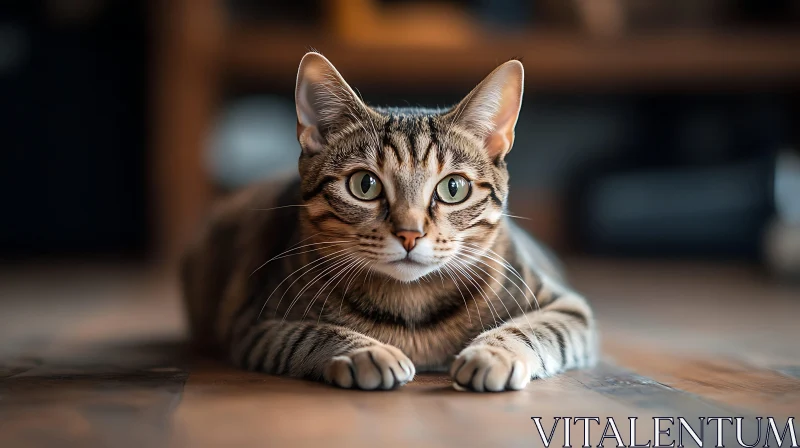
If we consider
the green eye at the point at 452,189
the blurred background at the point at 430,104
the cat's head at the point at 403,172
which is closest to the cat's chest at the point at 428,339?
the cat's head at the point at 403,172

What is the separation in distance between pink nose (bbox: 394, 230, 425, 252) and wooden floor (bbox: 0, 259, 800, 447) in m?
0.22

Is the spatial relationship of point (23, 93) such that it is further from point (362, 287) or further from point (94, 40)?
point (362, 287)

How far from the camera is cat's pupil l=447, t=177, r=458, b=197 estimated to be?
135 centimetres

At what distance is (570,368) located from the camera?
1.47 meters

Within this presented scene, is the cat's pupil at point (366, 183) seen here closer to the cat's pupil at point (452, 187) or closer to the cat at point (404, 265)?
the cat at point (404, 265)

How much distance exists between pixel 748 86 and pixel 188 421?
327 centimetres

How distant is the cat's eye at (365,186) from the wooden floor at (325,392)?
31cm

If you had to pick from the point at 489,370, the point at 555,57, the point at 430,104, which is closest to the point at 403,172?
the point at 489,370

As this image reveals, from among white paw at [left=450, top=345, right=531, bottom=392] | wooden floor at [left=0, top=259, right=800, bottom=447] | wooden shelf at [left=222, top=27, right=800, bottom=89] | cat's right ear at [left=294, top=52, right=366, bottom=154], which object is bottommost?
wooden floor at [left=0, top=259, right=800, bottom=447]

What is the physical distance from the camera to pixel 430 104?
4293 millimetres

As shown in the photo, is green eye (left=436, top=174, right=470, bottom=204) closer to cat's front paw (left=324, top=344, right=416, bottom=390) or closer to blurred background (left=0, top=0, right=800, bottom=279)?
cat's front paw (left=324, top=344, right=416, bottom=390)

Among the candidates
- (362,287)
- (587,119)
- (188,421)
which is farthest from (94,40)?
(188,421)

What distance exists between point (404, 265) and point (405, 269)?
0.01m

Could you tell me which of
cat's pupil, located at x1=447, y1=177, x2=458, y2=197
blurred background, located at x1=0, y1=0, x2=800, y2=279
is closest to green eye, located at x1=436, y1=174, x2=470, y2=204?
cat's pupil, located at x1=447, y1=177, x2=458, y2=197
